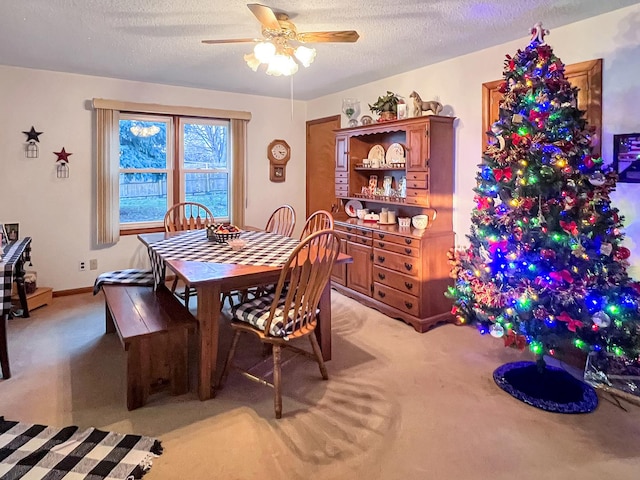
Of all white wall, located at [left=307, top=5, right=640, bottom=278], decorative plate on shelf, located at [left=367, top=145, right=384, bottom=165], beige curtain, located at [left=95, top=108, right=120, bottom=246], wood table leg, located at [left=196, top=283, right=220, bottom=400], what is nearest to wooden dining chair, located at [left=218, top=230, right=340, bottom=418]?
wood table leg, located at [left=196, top=283, right=220, bottom=400]

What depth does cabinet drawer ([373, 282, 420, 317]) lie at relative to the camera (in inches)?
141

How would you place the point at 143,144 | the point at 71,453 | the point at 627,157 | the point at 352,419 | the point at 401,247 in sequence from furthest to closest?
the point at 143,144 → the point at 401,247 → the point at 627,157 → the point at 352,419 → the point at 71,453

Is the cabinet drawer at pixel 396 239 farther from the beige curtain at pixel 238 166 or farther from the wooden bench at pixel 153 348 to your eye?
the beige curtain at pixel 238 166

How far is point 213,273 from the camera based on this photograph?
2.37 meters

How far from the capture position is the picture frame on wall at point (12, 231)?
4152 millimetres

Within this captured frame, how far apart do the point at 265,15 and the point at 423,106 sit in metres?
1.86

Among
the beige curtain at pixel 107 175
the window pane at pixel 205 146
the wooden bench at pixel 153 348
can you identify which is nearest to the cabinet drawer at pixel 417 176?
the wooden bench at pixel 153 348

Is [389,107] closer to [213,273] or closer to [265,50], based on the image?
[265,50]

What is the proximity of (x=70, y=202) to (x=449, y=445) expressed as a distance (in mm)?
4282

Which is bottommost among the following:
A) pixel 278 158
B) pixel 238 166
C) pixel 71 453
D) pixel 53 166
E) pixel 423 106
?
pixel 71 453

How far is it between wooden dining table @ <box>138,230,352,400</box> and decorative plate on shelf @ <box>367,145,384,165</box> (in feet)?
5.67

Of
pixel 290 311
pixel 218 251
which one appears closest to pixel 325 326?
pixel 290 311

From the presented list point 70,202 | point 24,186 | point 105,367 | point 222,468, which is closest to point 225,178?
point 70,202

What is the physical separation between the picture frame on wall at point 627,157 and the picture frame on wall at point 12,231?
5.05 meters
